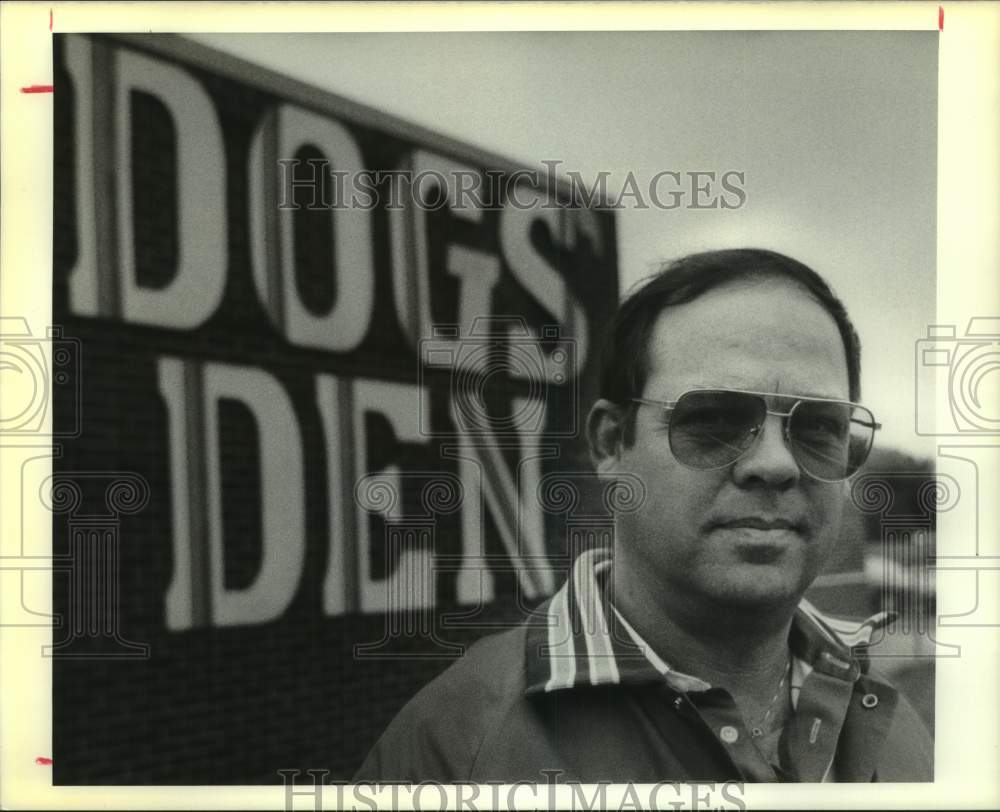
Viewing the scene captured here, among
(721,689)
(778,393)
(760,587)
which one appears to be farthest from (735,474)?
(721,689)

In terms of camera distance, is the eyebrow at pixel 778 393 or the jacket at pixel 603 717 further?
the jacket at pixel 603 717

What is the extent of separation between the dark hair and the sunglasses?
108mm

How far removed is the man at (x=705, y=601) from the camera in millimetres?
4262

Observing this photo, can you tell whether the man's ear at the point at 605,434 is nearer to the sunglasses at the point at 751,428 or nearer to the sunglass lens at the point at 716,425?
the sunglasses at the point at 751,428

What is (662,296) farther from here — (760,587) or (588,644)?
(588,644)

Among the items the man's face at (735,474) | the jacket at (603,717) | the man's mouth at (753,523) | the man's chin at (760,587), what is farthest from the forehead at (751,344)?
the jacket at (603,717)

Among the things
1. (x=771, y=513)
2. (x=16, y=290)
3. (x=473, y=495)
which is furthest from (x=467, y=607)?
(x=16, y=290)

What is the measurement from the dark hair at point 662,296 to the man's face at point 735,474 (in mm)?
30

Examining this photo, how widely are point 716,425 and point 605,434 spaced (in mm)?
417

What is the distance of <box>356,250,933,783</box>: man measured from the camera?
4.26 meters

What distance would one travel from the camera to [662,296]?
429 centimetres

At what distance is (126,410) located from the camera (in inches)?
170

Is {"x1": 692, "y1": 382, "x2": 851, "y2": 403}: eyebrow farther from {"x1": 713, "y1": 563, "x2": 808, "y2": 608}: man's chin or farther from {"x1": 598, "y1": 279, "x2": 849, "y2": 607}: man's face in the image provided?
{"x1": 713, "y1": 563, "x2": 808, "y2": 608}: man's chin

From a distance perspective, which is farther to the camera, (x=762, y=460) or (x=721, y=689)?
(x=721, y=689)
